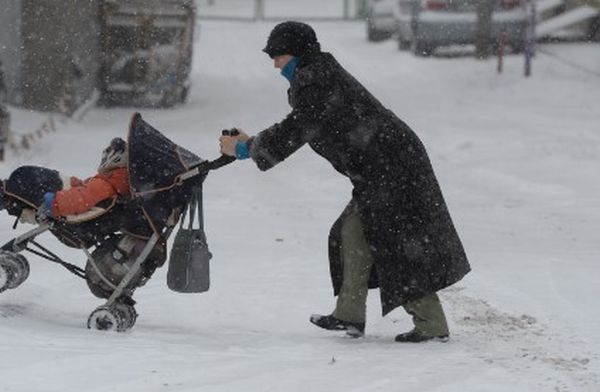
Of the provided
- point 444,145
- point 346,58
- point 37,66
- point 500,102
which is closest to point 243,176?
point 444,145

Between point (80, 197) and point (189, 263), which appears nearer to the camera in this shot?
point (80, 197)

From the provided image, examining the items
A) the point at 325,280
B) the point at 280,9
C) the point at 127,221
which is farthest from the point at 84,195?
the point at 280,9

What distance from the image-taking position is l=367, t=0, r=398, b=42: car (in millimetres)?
32875

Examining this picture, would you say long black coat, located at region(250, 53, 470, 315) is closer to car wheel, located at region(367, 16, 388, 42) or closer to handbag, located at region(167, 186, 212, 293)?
handbag, located at region(167, 186, 212, 293)

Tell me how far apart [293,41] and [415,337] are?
5.33ft

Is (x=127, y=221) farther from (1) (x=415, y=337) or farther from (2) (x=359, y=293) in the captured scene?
(1) (x=415, y=337)

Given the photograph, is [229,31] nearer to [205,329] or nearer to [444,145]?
[444,145]

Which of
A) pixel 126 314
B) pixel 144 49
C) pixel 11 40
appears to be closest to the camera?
pixel 126 314

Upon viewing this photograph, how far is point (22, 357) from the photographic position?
6.11 metres

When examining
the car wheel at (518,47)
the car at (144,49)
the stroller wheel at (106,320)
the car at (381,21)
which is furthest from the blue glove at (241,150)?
the car at (381,21)

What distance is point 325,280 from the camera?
9570mm

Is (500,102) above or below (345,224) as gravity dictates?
below

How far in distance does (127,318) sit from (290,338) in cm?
85

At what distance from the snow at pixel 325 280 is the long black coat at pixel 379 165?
1.22 feet
